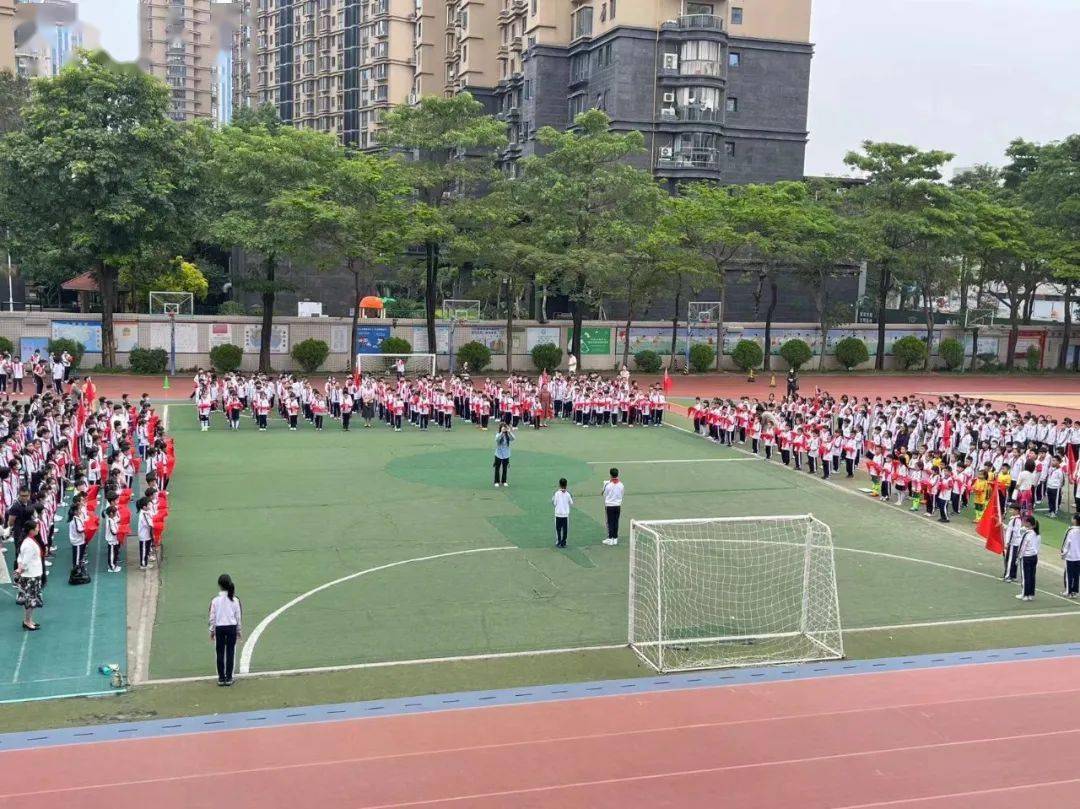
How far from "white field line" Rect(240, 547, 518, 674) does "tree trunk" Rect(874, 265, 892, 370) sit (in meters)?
36.3

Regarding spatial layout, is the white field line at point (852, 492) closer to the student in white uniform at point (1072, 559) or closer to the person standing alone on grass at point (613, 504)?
the student in white uniform at point (1072, 559)

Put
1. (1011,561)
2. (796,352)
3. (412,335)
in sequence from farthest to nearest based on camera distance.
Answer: (796,352)
(412,335)
(1011,561)

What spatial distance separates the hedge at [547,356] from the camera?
4241 cm

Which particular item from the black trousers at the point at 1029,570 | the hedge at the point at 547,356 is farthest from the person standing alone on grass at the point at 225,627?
the hedge at the point at 547,356

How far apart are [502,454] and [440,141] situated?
20.7 meters

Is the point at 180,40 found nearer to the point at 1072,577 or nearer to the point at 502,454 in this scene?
the point at 502,454

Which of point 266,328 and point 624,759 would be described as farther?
point 266,328

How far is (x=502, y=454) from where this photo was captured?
814 inches

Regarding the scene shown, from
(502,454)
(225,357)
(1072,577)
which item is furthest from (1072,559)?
(225,357)

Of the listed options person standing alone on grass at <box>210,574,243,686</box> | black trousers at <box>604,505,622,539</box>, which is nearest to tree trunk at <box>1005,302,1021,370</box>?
black trousers at <box>604,505,622,539</box>

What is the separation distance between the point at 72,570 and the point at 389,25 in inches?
2897

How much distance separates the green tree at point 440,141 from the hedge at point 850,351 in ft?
62.9

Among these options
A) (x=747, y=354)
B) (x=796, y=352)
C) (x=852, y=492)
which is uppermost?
(x=796, y=352)

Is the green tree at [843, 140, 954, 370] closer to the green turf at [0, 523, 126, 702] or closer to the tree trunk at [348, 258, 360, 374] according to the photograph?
the tree trunk at [348, 258, 360, 374]
